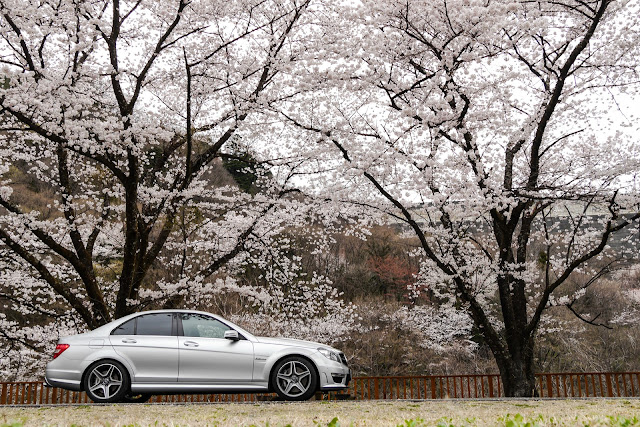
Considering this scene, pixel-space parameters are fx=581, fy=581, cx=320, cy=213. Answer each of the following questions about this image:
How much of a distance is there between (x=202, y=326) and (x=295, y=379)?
1664 mm

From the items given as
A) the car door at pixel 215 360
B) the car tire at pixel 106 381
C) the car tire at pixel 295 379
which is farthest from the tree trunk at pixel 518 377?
the car tire at pixel 106 381

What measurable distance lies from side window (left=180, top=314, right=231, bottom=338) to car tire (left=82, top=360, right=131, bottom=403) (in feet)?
3.52

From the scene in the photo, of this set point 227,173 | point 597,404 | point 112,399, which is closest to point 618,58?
point 597,404

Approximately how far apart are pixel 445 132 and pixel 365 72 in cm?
232

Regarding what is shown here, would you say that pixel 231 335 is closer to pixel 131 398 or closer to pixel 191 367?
pixel 191 367

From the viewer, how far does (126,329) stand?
8.91m

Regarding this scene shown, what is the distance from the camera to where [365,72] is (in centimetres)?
1354

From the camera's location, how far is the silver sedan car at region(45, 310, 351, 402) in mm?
8507

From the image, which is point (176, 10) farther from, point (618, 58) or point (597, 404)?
point (597, 404)

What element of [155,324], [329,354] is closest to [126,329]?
[155,324]

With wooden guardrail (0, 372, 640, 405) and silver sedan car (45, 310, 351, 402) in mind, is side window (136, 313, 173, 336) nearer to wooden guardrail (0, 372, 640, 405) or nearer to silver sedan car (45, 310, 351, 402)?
silver sedan car (45, 310, 351, 402)

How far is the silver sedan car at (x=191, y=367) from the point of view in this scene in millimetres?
8507

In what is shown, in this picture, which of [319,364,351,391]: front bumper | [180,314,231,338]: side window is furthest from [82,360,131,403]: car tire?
[319,364,351,391]: front bumper

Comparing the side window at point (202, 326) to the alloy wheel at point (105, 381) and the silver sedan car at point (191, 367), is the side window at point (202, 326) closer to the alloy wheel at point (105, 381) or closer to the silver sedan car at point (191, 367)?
the silver sedan car at point (191, 367)
